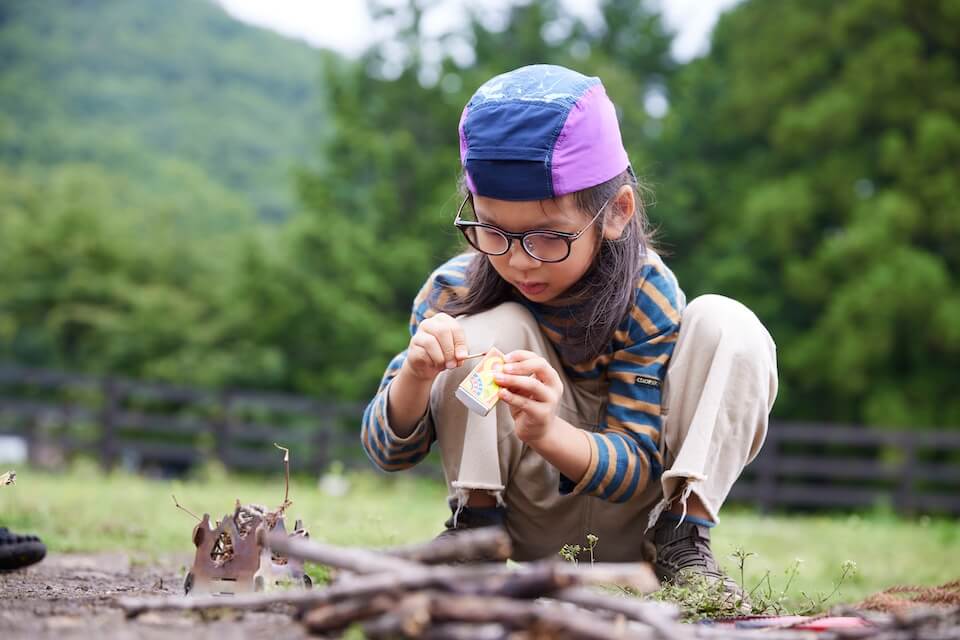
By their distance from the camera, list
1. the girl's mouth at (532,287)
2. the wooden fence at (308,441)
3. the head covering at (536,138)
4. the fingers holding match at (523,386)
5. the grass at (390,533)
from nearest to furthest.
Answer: the fingers holding match at (523,386) < the head covering at (536,138) < the girl's mouth at (532,287) < the grass at (390,533) < the wooden fence at (308,441)

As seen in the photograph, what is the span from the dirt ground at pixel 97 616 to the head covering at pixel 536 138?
1.10 meters

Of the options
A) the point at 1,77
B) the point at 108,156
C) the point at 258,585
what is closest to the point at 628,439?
the point at 258,585

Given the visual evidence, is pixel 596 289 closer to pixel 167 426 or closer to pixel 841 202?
pixel 167 426

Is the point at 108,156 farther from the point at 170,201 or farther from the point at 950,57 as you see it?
the point at 950,57

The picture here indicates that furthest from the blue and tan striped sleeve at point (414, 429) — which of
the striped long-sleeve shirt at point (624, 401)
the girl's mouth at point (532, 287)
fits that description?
the girl's mouth at point (532, 287)

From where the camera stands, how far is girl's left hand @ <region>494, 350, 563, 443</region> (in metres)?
2.22

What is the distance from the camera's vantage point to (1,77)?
27.8m

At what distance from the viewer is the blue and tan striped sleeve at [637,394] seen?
2449mm

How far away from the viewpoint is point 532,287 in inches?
98.3

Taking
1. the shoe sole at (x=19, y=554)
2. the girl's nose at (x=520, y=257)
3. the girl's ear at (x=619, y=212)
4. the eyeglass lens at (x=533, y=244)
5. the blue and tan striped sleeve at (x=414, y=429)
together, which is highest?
the girl's ear at (x=619, y=212)

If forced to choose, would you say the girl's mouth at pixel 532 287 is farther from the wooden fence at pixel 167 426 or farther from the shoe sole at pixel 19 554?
the wooden fence at pixel 167 426

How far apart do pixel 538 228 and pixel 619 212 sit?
311mm

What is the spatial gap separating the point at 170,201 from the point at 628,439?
19399mm

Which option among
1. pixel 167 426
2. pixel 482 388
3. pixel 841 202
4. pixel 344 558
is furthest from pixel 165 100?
pixel 344 558
